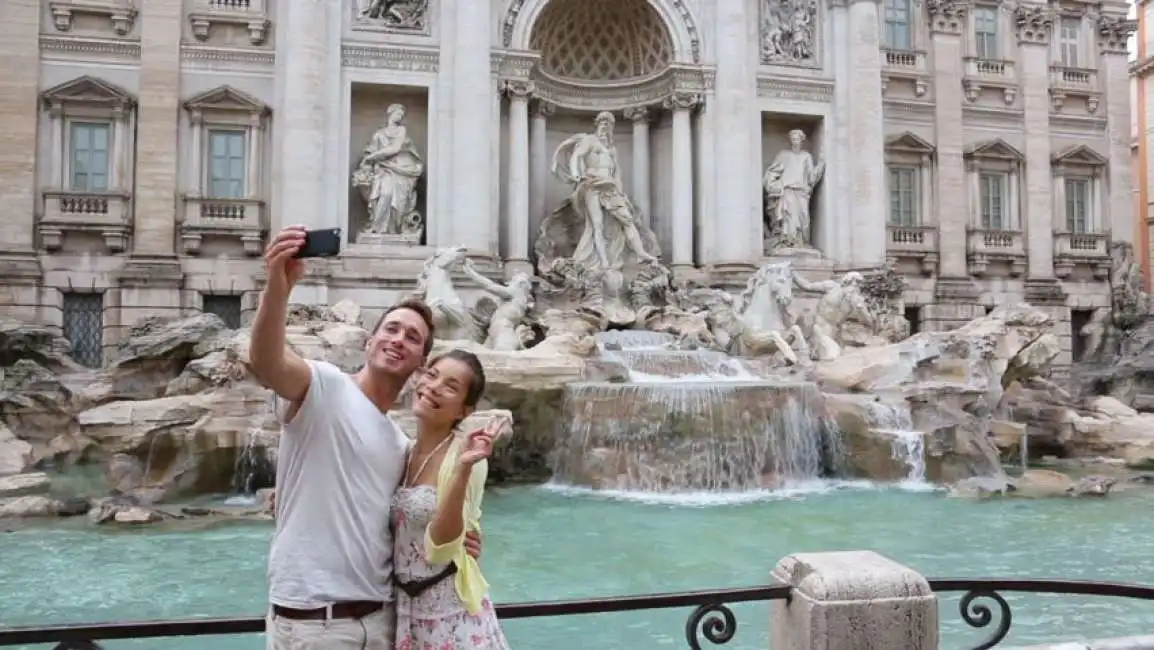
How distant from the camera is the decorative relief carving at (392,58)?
726 inches

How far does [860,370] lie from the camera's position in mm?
14414

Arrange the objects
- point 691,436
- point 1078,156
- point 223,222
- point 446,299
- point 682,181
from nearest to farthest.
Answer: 1. point 691,436
2. point 446,299
3. point 223,222
4. point 682,181
5. point 1078,156

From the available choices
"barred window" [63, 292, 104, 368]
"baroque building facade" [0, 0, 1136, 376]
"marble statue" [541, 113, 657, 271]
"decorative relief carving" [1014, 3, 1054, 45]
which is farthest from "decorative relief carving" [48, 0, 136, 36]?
"decorative relief carving" [1014, 3, 1054, 45]

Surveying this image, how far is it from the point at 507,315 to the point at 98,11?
36.4 feet

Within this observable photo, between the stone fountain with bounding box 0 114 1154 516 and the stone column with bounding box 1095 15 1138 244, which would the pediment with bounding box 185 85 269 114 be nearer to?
the stone fountain with bounding box 0 114 1154 516

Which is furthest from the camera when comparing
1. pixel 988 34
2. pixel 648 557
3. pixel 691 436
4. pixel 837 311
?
pixel 988 34

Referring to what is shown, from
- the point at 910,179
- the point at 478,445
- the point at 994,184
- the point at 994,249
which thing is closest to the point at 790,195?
the point at 910,179

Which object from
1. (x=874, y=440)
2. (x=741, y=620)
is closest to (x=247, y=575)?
(x=741, y=620)

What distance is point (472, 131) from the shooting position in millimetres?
18375

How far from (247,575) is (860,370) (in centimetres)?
1024

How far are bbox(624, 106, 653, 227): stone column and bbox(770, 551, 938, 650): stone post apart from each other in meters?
17.9

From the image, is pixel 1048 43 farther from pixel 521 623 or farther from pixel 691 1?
pixel 521 623

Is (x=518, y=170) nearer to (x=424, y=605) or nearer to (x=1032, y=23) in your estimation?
(x=1032, y=23)

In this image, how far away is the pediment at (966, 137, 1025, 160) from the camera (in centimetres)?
2372
